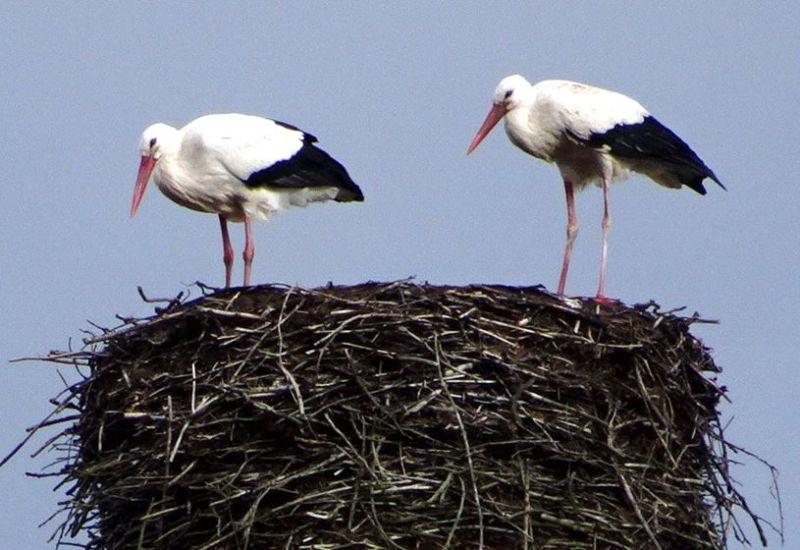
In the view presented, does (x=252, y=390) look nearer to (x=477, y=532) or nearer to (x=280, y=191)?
(x=477, y=532)

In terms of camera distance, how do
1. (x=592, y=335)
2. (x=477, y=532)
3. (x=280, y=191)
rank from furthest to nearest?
(x=280, y=191) < (x=592, y=335) < (x=477, y=532)

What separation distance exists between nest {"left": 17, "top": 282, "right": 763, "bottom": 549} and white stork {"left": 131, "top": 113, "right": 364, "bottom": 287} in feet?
5.78

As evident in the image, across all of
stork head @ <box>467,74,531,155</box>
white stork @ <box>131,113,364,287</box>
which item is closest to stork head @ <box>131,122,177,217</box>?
white stork @ <box>131,113,364,287</box>

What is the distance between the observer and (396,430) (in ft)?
25.1

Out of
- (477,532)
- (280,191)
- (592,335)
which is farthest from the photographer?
(280,191)

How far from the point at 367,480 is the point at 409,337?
0.59 meters

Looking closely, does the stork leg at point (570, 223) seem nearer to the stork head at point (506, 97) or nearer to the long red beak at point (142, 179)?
the stork head at point (506, 97)

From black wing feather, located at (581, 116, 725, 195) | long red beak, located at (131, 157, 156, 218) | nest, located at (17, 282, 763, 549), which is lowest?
nest, located at (17, 282, 763, 549)

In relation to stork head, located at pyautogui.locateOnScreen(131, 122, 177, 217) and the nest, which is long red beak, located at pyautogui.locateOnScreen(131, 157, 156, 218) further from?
the nest

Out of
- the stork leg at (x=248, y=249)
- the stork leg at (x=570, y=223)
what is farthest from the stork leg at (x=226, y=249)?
the stork leg at (x=570, y=223)

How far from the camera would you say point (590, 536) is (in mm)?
7656

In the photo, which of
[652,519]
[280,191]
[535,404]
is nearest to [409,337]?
[535,404]

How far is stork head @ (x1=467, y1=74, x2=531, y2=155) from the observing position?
33.8 ft

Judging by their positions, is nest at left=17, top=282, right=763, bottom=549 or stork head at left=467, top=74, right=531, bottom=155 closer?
nest at left=17, top=282, right=763, bottom=549
